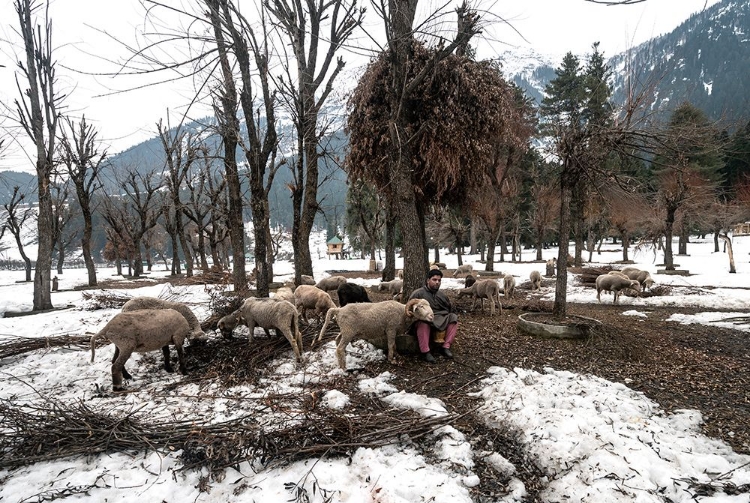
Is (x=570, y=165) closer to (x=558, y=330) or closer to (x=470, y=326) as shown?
(x=558, y=330)

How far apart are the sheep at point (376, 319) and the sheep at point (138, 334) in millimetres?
2293

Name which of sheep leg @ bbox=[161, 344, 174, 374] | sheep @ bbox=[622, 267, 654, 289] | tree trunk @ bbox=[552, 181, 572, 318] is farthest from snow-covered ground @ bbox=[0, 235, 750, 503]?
sheep @ bbox=[622, 267, 654, 289]

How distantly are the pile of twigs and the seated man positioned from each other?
160 centimetres

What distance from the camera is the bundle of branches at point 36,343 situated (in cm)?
577

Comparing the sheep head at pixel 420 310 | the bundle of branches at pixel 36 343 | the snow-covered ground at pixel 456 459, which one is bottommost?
the snow-covered ground at pixel 456 459

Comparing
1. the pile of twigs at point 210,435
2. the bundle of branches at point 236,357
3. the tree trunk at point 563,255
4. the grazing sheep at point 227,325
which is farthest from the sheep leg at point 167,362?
the tree trunk at point 563,255

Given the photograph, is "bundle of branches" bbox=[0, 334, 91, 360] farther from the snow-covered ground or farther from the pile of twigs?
the pile of twigs

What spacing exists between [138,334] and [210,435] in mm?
2122

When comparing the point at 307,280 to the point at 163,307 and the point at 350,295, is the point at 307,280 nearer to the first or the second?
the point at 350,295

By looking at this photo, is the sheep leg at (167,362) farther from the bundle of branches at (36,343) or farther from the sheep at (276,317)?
the bundle of branches at (36,343)

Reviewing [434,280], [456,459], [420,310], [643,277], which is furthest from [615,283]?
[456,459]

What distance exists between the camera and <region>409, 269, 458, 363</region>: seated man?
5.14 meters

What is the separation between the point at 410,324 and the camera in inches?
209

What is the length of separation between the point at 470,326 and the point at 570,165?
141 inches
